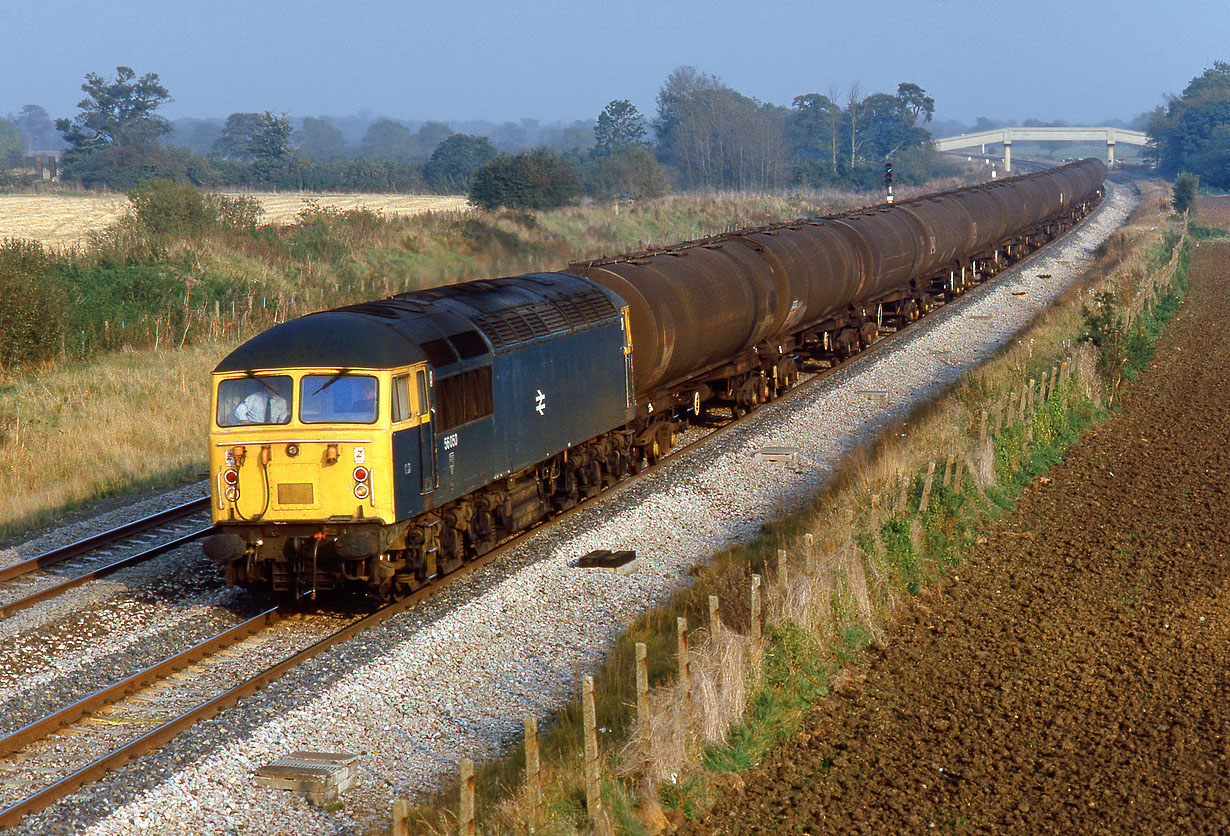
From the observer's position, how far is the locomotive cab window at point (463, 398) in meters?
13.3

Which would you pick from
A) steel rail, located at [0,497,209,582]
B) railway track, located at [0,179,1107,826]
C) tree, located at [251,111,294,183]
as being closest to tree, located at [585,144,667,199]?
tree, located at [251,111,294,183]

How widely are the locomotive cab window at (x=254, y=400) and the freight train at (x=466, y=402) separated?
0.7 inches

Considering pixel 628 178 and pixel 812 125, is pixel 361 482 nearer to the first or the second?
pixel 628 178

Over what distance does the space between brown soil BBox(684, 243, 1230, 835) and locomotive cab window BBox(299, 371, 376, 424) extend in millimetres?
5448

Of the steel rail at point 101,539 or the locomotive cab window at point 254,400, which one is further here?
the steel rail at point 101,539

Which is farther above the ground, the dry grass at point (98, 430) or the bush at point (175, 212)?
the bush at point (175, 212)

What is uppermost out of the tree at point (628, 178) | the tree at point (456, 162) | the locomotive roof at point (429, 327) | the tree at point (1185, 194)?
the tree at point (456, 162)

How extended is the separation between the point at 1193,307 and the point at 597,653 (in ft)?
99.2

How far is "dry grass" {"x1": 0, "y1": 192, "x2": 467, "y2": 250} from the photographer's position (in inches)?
1779

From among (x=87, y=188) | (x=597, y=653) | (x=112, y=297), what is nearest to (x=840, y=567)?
(x=597, y=653)

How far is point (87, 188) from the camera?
83188 mm

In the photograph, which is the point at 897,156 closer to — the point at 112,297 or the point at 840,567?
the point at 112,297

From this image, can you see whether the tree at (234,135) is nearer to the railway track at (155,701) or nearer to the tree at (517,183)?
the tree at (517,183)

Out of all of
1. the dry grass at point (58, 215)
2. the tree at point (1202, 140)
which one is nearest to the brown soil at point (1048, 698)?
the dry grass at point (58, 215)
